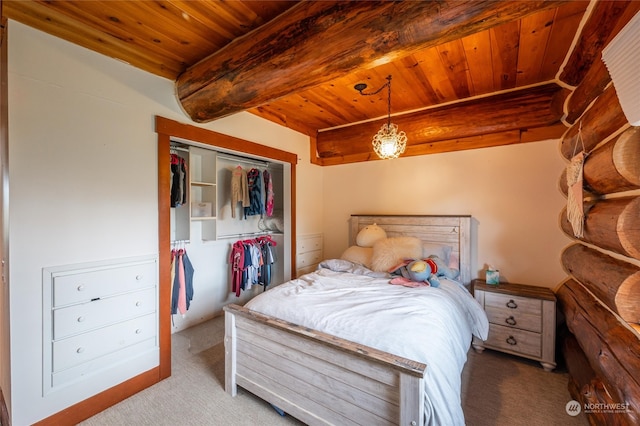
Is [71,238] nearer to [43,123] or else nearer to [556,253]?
[43,123]

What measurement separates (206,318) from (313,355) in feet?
7.36

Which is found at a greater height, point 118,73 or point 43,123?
point 118,73

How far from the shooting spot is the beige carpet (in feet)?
5.45

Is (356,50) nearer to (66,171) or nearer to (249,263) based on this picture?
(66,171)

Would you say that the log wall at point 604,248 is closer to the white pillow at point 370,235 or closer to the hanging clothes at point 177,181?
the white pillow at point 370,235

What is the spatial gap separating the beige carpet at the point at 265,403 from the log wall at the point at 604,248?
213 millimetres

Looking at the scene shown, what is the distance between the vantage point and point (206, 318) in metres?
3.19

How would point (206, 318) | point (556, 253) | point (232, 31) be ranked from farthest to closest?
point (206, 318) < point (556, 253) < point (232, 31)

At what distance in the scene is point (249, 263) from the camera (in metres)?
3.21

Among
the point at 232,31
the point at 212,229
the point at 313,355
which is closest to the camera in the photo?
the point at 313,355

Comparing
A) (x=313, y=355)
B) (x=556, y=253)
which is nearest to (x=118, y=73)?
(x=313, y=355)

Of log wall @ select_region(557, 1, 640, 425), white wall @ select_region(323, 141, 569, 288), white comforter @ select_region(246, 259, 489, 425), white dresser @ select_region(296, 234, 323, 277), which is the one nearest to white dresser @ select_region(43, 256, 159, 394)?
white comforter @ select_region(246, 259, 489, 425)

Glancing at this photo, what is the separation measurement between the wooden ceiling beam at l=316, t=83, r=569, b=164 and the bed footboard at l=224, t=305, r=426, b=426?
2.49 meters

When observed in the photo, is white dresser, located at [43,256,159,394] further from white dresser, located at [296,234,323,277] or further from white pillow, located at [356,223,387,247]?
white pillow, located at [356,223,387,247]
